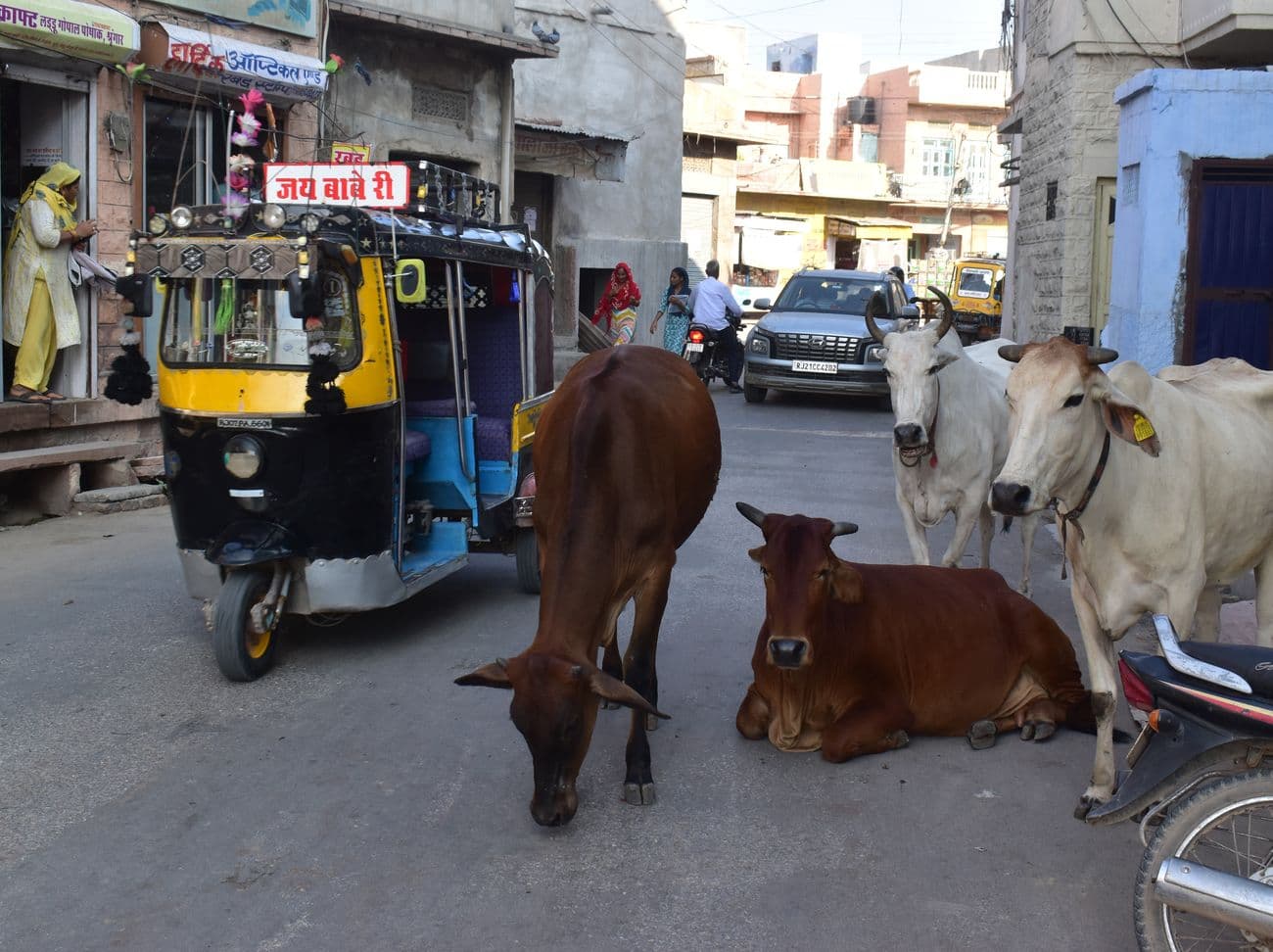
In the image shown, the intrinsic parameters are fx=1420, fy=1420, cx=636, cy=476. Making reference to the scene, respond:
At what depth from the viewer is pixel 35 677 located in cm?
670

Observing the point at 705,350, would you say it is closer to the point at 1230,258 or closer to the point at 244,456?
the point at 1230,258

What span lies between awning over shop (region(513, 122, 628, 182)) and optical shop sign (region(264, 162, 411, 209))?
15.4 m

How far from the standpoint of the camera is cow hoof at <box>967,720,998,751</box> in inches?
228

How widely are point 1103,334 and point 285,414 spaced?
866 centimetres

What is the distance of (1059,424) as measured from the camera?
491cm

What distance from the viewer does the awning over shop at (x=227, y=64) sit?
1227 centimetres

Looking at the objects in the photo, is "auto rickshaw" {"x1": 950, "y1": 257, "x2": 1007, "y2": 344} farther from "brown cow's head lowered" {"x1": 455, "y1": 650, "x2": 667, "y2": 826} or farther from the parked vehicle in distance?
"brown cow's head lowered" {"x1": 455, "y1": 650, "x2": 667, "y2": 826}

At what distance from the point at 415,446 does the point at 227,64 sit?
6.90m

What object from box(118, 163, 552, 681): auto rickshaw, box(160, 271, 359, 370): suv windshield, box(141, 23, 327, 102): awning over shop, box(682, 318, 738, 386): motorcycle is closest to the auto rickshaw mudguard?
Result: box(118, 163, 552, 681): auto rickshaw

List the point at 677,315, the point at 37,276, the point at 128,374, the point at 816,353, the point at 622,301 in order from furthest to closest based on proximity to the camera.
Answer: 1. the point at 622,301
2. the point at 677,315
3. the point at 816,353
4. the point at 37,276
5. the point at 128,374

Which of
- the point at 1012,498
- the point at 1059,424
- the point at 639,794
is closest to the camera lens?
the point at 1012,498

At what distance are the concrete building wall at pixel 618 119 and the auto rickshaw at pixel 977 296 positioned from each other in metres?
8.32

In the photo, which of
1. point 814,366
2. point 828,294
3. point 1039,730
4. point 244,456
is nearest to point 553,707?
point 1039,730

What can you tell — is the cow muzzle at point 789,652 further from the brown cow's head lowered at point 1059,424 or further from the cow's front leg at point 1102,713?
the cow's front leg at point 1102,713
